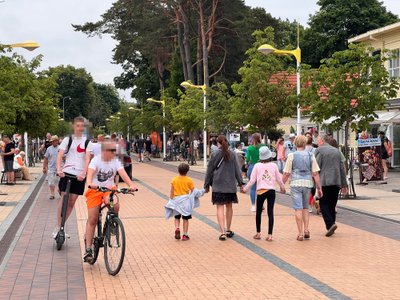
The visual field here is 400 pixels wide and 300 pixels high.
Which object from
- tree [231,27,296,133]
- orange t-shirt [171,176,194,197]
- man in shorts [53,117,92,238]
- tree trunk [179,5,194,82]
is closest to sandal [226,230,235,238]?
orange t-shirt [171,176,194,197]

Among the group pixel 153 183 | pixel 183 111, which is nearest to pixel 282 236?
pixel 153 183

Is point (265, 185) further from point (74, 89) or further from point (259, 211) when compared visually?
point (74, 89)

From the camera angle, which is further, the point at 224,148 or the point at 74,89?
the point at 74,89

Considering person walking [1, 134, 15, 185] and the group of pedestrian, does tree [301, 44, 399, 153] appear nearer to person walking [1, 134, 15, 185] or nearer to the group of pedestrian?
the group of pedestrian

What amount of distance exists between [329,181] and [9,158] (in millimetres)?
15322

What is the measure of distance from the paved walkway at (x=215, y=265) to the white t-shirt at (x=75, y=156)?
1.17m

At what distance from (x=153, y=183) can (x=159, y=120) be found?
1078 inches

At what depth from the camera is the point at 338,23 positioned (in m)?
60.9

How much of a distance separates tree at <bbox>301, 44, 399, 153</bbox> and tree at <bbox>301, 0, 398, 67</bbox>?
4004cm

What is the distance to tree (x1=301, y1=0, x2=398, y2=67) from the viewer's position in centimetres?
6038

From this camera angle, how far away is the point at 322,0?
2448 inches

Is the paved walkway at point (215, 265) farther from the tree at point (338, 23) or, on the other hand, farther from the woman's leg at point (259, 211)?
the tree at point (338, 23)

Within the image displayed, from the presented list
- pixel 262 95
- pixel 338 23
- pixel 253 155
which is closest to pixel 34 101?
pixel 262 95

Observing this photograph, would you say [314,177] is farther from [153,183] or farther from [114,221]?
[153,183]
